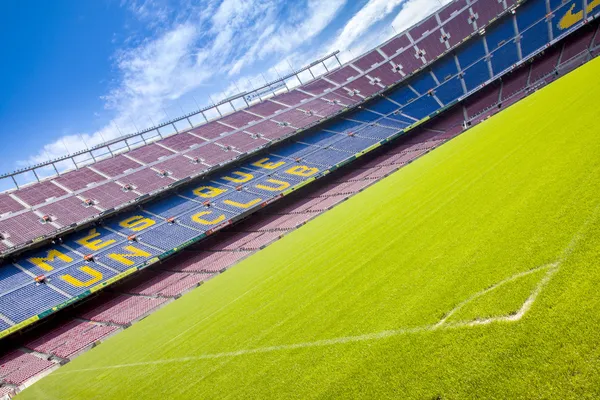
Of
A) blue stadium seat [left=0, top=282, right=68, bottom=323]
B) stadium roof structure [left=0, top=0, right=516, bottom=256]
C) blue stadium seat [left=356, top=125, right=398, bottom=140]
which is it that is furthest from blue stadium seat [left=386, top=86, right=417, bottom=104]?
blue stadium seat [left=0, top=282, right=68, bottom=323]

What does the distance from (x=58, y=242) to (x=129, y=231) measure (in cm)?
491

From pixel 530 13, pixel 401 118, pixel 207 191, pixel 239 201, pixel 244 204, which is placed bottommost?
pixel 244 204

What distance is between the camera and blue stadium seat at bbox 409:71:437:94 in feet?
136

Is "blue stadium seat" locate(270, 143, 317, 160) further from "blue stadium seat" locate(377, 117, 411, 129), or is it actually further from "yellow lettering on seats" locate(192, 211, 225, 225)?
"yellow lettering on seats" locate(192, 211, 225, 225)

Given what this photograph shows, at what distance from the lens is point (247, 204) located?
3014 centimetres

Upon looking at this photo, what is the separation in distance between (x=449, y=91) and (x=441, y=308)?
40.1 metres

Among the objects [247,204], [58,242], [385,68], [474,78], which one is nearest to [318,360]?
[247,204]

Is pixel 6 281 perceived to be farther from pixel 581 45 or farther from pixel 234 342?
pixel 581 45

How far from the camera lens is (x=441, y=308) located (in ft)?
15.5

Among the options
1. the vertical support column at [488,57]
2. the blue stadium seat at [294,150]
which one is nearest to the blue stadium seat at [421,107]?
the vertical support column at [488,57]

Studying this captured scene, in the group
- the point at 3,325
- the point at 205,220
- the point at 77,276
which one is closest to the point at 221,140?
the point at 205,220

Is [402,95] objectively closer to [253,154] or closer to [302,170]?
[302,170]

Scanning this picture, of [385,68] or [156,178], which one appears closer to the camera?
[156,178]

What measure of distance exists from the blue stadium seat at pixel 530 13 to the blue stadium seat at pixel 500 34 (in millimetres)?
870
